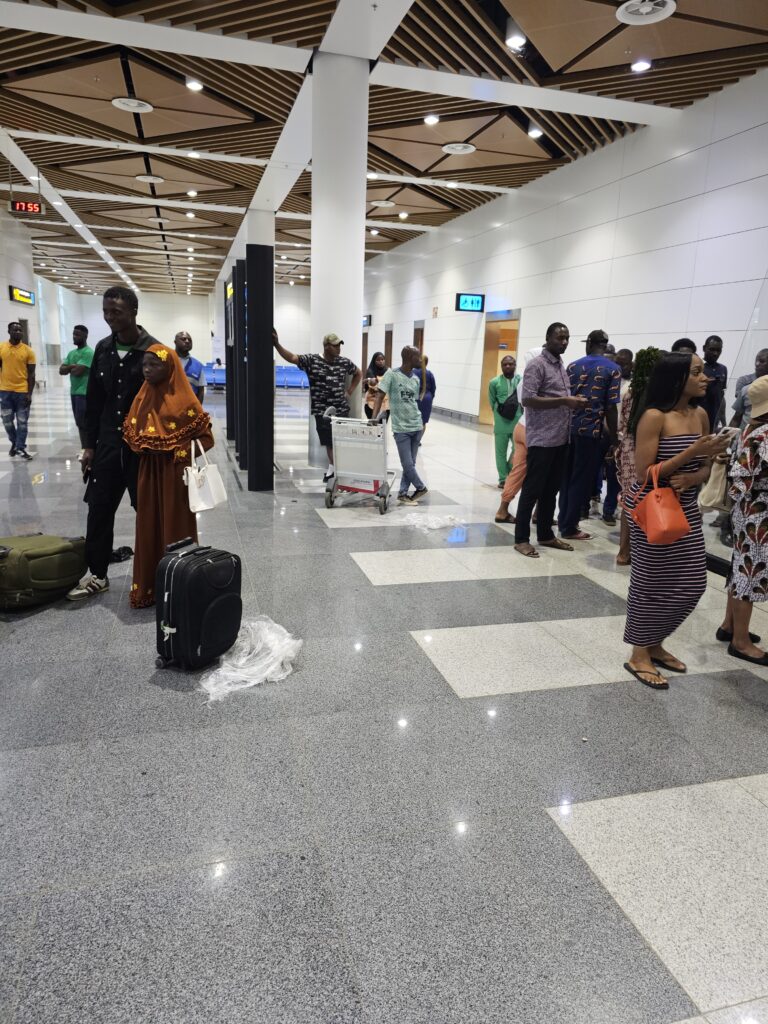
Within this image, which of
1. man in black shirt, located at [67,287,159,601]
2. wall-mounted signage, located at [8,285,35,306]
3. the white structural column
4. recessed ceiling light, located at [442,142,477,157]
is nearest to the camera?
man in black shirt, located at [67,287,159,601]

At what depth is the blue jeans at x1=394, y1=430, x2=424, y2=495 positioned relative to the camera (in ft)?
21.4

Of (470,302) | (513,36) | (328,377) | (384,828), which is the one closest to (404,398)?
(328,377)

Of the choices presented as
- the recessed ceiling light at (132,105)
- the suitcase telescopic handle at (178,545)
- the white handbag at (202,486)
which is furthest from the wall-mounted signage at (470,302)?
the suitcase telescopic handle at (178,545)

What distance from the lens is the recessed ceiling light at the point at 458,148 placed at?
1012cm

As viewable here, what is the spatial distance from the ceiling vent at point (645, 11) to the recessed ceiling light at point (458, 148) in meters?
4.29

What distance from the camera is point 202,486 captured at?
3.33 metres

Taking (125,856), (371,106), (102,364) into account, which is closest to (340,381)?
(102,364)

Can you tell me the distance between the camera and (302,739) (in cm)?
253

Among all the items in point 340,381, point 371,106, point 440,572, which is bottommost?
point 440,572

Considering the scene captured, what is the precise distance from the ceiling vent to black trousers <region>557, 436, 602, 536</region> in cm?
395

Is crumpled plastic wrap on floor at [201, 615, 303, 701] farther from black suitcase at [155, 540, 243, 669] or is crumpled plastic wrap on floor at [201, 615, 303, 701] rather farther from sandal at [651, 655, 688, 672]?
sandal at [651, 655, 688, 672]

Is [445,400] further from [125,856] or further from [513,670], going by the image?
[125,856]

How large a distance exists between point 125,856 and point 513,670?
1.90 metres

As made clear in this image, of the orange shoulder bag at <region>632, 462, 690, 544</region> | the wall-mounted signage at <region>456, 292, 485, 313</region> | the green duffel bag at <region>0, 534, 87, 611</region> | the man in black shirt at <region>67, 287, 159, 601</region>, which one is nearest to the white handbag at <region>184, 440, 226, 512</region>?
the man in black shirt at <region>67, 287, 159, 601</region>
